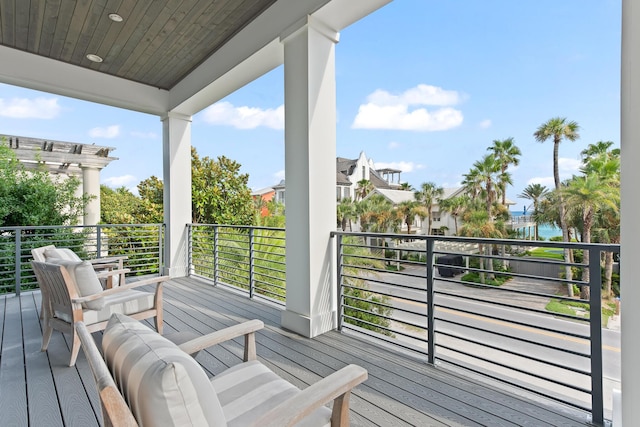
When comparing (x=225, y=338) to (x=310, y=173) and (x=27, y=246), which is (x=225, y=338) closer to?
(x=310, y=173)

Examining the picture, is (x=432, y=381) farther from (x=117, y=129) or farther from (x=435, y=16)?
(x=435, y=16)

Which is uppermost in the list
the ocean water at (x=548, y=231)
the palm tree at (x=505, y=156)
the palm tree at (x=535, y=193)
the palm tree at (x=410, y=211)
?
the palm tree at (x=505, y=156)

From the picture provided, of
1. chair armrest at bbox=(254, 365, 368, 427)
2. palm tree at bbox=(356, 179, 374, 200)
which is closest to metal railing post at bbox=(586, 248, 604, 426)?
chair armrest at bbox=(254, 365, 368, 427)

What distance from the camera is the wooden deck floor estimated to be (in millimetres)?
1751

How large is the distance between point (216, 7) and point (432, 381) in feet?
11.4

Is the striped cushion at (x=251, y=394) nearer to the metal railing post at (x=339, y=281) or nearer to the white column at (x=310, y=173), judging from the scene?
the white column at (x=310, y=173)

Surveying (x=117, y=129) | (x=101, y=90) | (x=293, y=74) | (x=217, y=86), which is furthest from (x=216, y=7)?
(x=117, y=129)

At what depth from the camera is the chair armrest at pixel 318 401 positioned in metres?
0.93

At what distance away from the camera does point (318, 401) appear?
1000 millimetres

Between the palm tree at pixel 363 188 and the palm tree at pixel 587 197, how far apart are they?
547 inches

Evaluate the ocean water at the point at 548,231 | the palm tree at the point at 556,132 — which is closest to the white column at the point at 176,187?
the ocean water at the point at 548,231

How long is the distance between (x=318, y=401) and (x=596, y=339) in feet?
5.00

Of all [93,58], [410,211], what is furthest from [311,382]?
[410,211]

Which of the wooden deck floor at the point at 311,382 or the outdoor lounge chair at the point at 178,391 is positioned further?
the wooden deck floor at the point at 311,382
